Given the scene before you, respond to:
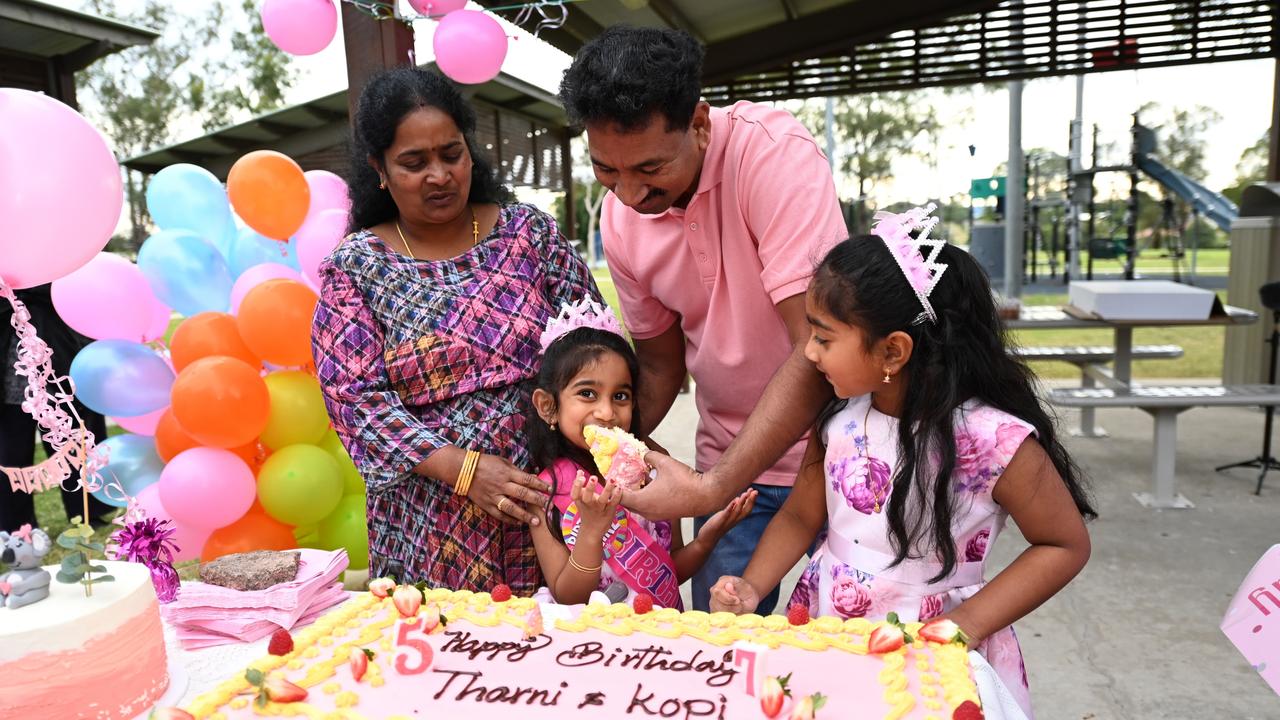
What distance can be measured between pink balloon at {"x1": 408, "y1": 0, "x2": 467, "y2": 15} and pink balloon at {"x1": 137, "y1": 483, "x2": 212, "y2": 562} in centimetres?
233

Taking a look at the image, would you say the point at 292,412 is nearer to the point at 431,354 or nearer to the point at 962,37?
the point at 431,354

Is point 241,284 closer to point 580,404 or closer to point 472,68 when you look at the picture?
point 472,68

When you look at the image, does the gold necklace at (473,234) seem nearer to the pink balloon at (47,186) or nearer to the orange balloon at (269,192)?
the pink balloon at (47,186)

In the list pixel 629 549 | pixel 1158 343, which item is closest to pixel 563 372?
pixel 629 549

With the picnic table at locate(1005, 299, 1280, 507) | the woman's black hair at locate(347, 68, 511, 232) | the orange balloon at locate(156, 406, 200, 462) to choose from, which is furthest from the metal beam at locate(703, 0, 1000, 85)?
the woman's black hair at locate(347, 68, 511, 232)

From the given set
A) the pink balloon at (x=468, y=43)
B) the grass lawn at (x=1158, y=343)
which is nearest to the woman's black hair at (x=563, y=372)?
the pink balloon at (x=468, y=43)

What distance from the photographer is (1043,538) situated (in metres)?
1.58

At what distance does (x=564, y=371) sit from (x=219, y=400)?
2.01 meters

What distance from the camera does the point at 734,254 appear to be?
6.43 feet

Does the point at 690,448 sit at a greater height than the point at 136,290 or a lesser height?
lesser

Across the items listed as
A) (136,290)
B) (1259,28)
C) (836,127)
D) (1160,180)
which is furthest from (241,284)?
(836,127)

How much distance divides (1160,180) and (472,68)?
11.8 m

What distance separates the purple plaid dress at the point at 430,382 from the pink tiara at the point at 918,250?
31.7 inches

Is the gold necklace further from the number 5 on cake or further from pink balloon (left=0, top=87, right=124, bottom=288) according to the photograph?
the number 5 on cake
